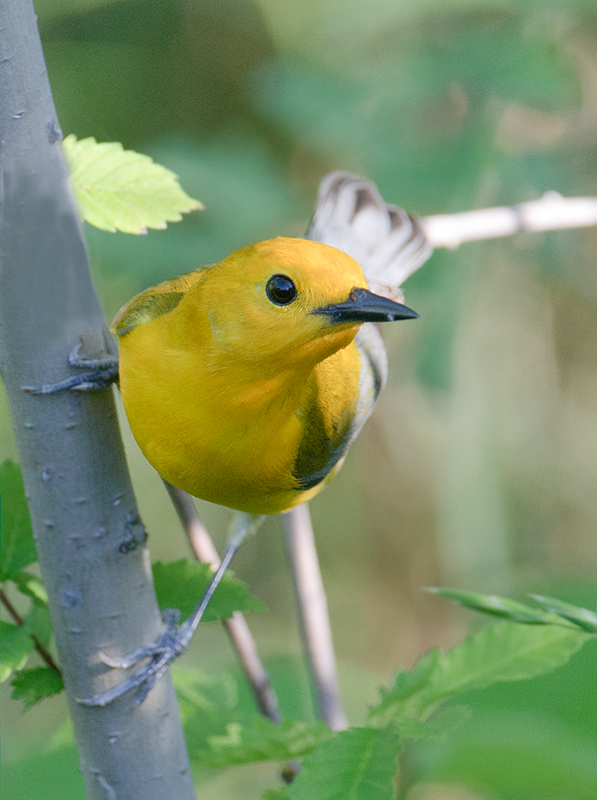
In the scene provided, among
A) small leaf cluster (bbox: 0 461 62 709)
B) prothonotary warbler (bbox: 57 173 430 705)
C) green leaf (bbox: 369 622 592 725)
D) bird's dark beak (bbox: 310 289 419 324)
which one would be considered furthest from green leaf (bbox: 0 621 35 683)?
bird's dark beak (bbox: 310 289 419 324)

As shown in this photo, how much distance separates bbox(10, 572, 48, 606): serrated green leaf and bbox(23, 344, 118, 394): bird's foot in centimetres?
43

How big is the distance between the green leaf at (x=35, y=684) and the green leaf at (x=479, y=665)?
2.17 ft

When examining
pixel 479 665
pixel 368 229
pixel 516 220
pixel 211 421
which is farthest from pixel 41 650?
pixel 368 229

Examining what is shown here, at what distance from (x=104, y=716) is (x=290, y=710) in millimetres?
1196

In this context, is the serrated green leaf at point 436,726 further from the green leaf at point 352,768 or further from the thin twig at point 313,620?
the thin twig at point 313,620

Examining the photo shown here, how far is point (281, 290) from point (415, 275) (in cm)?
200

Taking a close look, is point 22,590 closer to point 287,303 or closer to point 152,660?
point 152,660

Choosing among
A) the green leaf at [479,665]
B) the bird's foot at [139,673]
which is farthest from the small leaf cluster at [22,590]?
the green leaf at [479,665]

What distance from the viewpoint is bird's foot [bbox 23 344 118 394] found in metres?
1.65

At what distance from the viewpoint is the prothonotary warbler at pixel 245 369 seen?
2109 mm

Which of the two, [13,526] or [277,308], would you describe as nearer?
[13,526]

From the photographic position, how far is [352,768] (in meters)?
1.53

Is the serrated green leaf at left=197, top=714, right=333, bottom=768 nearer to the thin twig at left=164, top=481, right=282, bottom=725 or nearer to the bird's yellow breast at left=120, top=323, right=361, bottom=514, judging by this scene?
the thin twig at left=164, top=481, right=282, bottom=725

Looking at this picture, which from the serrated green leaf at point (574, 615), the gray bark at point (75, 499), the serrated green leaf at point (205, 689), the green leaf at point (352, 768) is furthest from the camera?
the serrated green leaf at point (205, 689)
